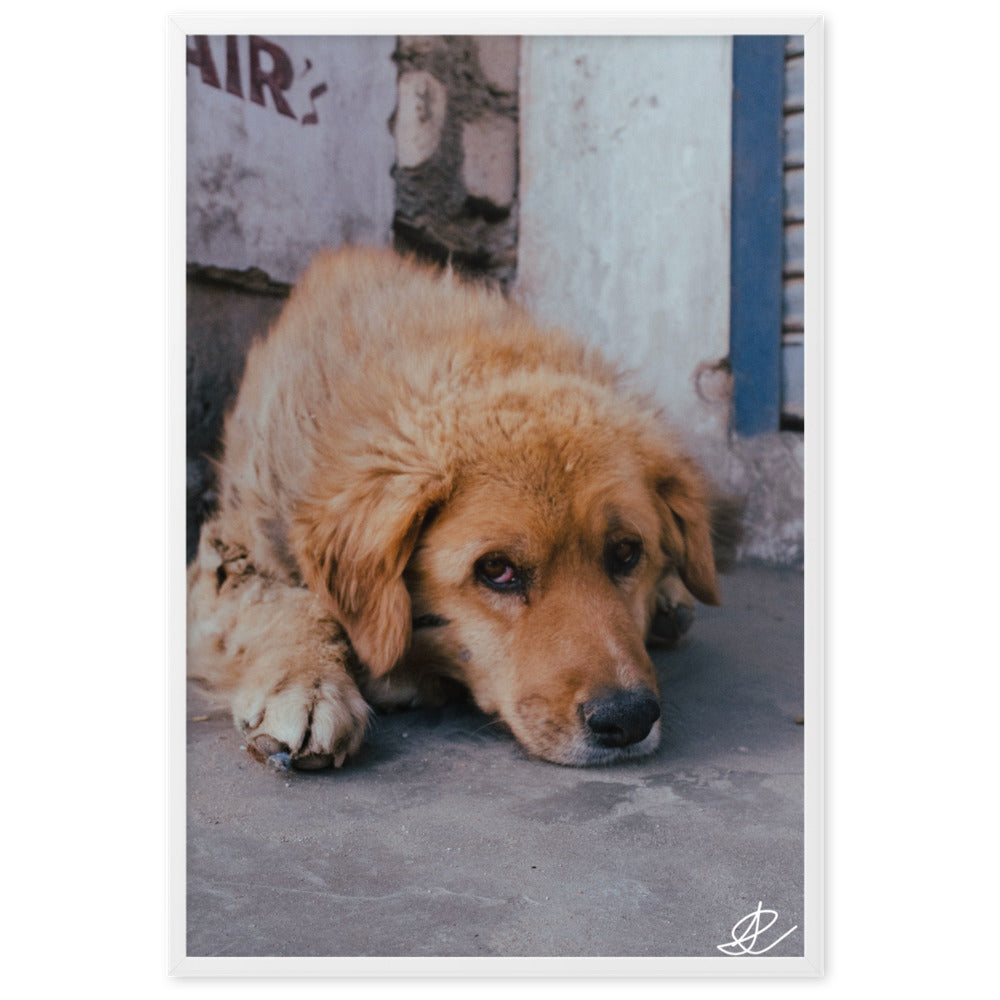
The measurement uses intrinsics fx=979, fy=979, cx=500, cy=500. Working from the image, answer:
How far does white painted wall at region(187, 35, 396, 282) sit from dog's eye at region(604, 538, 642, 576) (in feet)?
4.03

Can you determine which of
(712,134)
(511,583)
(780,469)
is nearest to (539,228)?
(712,134)

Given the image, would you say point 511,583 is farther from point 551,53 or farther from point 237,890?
point 551,53

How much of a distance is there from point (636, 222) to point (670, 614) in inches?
45.6

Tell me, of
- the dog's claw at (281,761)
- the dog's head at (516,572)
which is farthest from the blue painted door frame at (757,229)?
the dog's claw at (281,761)

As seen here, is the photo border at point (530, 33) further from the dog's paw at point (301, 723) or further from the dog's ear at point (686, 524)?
the dog's ear at point (686, 524)

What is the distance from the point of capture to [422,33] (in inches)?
90.3

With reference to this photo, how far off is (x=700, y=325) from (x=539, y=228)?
566 mm

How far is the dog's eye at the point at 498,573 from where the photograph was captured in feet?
7.29

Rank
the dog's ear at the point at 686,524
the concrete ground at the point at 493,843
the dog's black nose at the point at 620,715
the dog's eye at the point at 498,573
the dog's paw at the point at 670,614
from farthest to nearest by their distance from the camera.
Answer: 1. the dog's paw at the point at 670,614
2. the dog's ear at the point at 686,524
3. the dog's eye at the point at 498,573
4. the dog's black nose at the point at 620,715
5. the concrete ground at the point at 493,843

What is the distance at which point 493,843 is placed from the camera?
191 cm

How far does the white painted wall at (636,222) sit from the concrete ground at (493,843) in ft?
2.87
